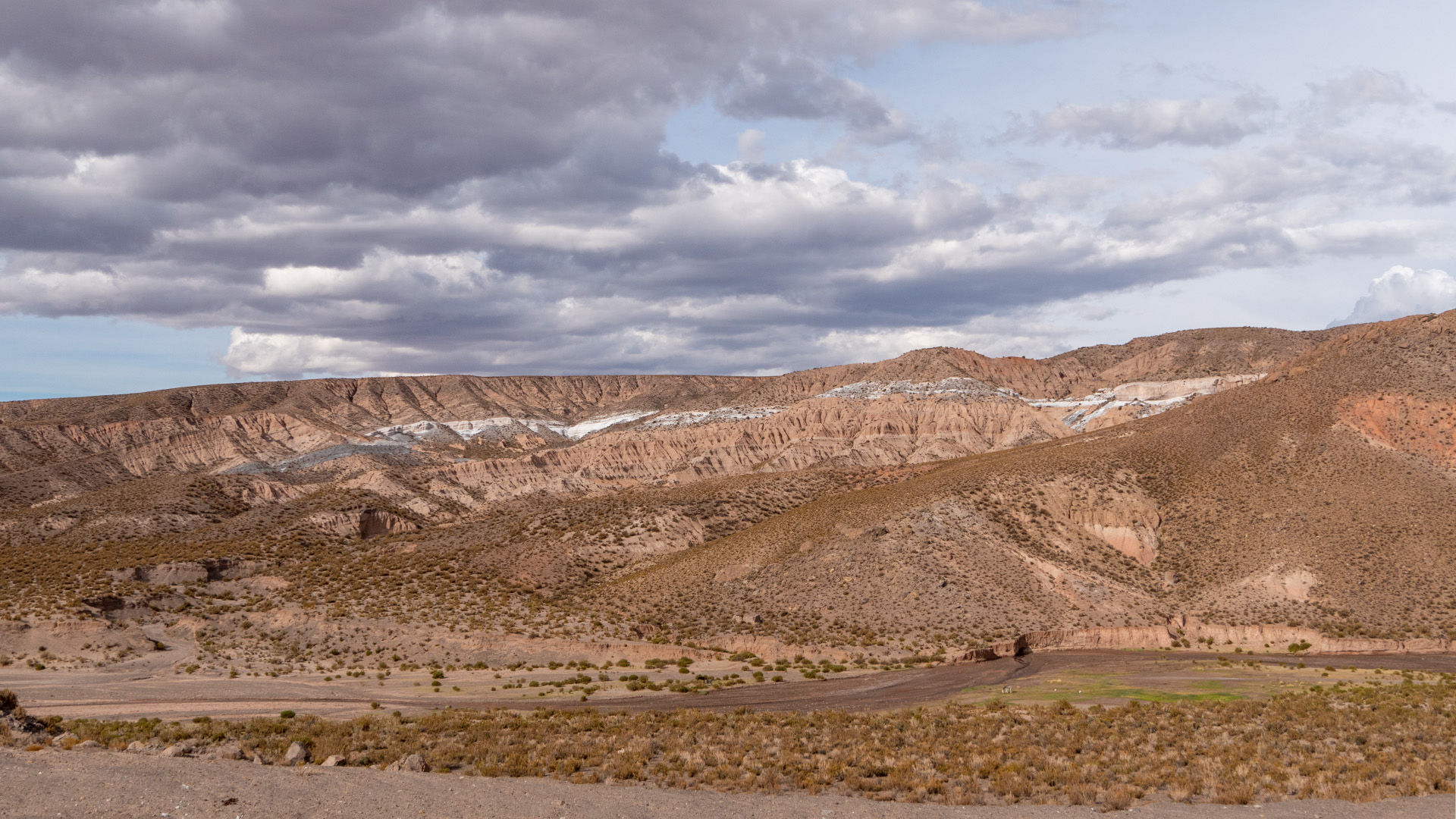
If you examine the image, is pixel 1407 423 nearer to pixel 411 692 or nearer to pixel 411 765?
pixel 411 692

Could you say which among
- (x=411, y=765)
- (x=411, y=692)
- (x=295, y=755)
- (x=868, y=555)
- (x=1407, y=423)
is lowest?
(x=411, y=692)

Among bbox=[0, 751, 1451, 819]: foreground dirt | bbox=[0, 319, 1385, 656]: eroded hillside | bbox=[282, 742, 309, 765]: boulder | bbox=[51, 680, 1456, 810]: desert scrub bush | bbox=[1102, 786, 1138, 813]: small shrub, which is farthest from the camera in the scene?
bbox=[0, 319, 1385, 656]: eroded hillside

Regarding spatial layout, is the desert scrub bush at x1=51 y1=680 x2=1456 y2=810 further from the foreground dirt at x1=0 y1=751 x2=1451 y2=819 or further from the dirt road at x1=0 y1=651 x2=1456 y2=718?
the dirt road at x1=0 y1=651 x2=1456 y2=718

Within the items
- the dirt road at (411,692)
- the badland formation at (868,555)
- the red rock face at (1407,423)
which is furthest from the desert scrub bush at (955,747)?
the red rock face at (1407,423)

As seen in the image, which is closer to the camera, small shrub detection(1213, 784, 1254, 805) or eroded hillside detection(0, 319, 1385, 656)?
small shrub detection(1213, 784, 1254, 805)

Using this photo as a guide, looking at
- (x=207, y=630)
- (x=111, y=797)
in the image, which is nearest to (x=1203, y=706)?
(x=111, y=797)

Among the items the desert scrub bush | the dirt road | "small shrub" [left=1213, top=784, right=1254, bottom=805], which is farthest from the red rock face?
"small shrub" [left=1213, top=784, right=1254, bottom=805]

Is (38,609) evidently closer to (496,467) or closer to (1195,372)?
(496,467)

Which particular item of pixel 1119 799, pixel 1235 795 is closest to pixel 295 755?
pixel 1119 799

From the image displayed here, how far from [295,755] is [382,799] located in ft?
17.3

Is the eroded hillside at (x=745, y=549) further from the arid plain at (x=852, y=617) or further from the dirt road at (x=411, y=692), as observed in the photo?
the dirt road at (x=411, y=692)

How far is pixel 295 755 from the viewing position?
21.1m

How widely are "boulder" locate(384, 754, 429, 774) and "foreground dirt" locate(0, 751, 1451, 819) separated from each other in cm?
125

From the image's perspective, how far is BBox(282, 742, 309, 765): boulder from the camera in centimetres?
2098
